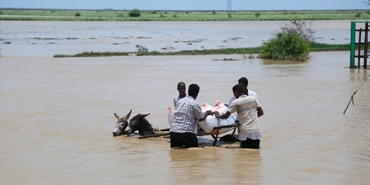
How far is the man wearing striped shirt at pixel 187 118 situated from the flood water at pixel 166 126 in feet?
0.77

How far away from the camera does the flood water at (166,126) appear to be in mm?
8828

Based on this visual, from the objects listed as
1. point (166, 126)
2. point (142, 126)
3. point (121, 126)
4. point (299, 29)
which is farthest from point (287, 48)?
point (142, 126)

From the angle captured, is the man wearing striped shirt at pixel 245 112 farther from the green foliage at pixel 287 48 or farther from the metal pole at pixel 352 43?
the green foliage at pixel 287 48

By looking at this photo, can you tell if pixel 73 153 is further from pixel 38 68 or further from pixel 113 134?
pixel 38 68

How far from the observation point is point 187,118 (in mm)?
9391

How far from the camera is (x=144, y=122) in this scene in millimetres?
11008

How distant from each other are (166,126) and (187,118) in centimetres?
363

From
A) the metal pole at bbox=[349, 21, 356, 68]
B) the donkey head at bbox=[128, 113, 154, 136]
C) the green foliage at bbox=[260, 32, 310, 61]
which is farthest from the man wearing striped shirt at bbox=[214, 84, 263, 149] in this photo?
the green foliage at bbox=[260, 32, 310, 61]

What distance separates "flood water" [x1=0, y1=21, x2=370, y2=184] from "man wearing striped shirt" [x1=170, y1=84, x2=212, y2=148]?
23 centimetres

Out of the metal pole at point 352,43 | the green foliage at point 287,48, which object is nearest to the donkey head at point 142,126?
the metal pole at point 352,43

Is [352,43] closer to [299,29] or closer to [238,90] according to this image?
[299,29]

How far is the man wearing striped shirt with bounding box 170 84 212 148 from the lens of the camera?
938cm

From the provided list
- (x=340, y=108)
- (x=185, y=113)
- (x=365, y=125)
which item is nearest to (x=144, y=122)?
(x=185, y=113)

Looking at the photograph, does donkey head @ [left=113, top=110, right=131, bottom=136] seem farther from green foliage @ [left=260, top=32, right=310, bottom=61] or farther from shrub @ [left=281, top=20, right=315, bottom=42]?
shrub @ [left=281, top=20, right=315, bottom=42]
